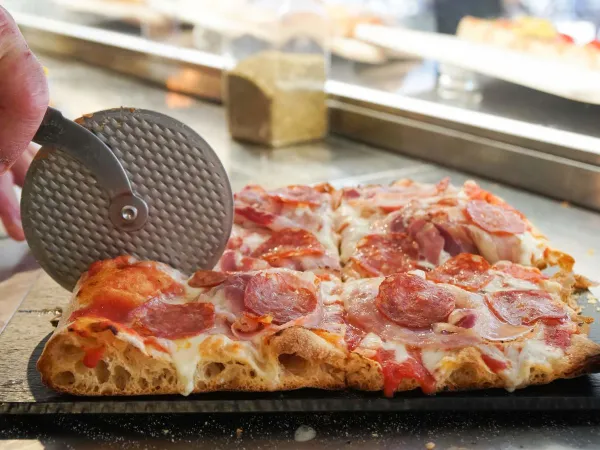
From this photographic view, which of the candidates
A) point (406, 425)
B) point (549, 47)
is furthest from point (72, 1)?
point (406, 425)

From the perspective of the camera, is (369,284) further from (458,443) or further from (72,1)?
(72,1)

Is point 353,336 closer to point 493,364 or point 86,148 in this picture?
point 493,364

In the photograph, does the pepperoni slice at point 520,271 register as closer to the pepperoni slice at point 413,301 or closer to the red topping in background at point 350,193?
the pepperoni slice at point 413,301

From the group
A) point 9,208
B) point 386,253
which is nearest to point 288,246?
point 386,253

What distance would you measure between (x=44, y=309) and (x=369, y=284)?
2.36 ft

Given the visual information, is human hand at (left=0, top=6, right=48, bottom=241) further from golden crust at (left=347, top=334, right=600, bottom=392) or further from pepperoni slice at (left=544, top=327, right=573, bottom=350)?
pepperoni slice at (left=544, top=327, right=573, bottom=350)

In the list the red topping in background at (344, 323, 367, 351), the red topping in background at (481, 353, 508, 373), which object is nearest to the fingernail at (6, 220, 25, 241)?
the red topping in background at (344, 323, 367, 351)

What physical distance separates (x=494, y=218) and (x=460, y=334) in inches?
22.1

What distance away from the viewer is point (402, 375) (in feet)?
4.20

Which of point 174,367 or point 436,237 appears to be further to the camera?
point 436,237

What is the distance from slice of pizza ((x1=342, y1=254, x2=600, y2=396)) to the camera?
130 centimetres

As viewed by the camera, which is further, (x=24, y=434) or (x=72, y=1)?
(x=72, y=1)

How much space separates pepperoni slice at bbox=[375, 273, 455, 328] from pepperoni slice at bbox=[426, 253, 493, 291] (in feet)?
0.29

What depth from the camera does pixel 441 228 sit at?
5.98 feet
